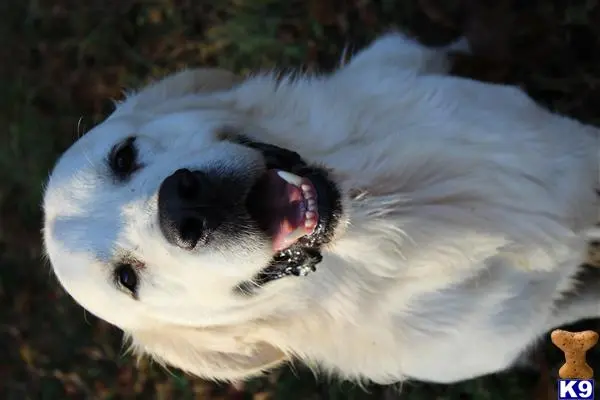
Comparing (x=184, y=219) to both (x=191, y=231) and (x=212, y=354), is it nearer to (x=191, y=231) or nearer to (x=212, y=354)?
(x=191, y=231)

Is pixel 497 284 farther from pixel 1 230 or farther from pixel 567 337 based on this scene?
pixel 1 230

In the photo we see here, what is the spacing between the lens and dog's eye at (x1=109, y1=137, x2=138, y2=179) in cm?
227

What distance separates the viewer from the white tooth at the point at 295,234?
1.98m

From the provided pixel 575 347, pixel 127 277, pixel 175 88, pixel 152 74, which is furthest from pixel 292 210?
pixel 152 74

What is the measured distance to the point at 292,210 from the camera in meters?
1.99

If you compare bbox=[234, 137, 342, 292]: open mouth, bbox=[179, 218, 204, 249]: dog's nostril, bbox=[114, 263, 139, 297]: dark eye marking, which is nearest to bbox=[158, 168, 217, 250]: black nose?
bbox=[179, 218, 204, 249]: dog's nostril

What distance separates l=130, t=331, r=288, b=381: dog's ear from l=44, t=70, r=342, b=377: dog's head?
10 mm

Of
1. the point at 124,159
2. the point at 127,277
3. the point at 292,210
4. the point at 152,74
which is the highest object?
the point at 292,210

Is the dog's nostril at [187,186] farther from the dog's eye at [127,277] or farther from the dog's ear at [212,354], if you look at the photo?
the dog's ear at [212,354]

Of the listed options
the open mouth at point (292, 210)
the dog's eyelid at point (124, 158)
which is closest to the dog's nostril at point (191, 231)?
the open mouth at point (292, 210)

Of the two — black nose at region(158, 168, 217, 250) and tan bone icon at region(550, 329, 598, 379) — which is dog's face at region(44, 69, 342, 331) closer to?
black nose at region(158, 168, 217, 250)

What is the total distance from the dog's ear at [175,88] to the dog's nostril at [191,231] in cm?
76

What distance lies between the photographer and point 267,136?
2279 millimetres

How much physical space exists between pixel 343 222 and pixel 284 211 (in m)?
0.18
